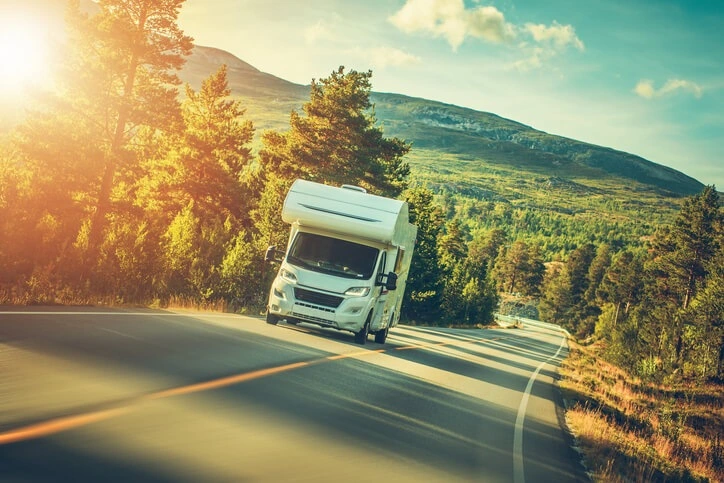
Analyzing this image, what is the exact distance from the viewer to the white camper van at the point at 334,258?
54.3 ft

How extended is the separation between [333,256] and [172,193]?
89.7 ft

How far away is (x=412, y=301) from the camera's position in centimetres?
6003

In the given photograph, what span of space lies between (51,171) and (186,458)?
→ 58.9 ft

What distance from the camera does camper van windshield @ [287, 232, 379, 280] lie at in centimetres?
1694

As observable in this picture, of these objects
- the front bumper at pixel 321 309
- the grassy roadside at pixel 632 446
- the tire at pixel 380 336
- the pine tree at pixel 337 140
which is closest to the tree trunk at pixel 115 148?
the front bumper at pixel 321 309

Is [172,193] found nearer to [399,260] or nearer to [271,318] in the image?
[399,260]

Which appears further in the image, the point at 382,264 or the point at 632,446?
the point at 382,264

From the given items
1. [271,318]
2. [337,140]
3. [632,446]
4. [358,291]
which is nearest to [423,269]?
[337,140]

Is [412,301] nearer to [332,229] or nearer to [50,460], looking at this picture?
[332,229]

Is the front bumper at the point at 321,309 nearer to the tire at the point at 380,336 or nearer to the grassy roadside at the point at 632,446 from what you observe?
the tire at the point at 380,336

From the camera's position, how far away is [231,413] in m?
7.53

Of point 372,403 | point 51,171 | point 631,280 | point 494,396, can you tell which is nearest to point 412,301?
point 51,171

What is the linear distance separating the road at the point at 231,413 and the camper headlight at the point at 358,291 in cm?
253

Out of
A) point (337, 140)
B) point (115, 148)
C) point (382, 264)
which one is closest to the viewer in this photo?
point (382, 264)
